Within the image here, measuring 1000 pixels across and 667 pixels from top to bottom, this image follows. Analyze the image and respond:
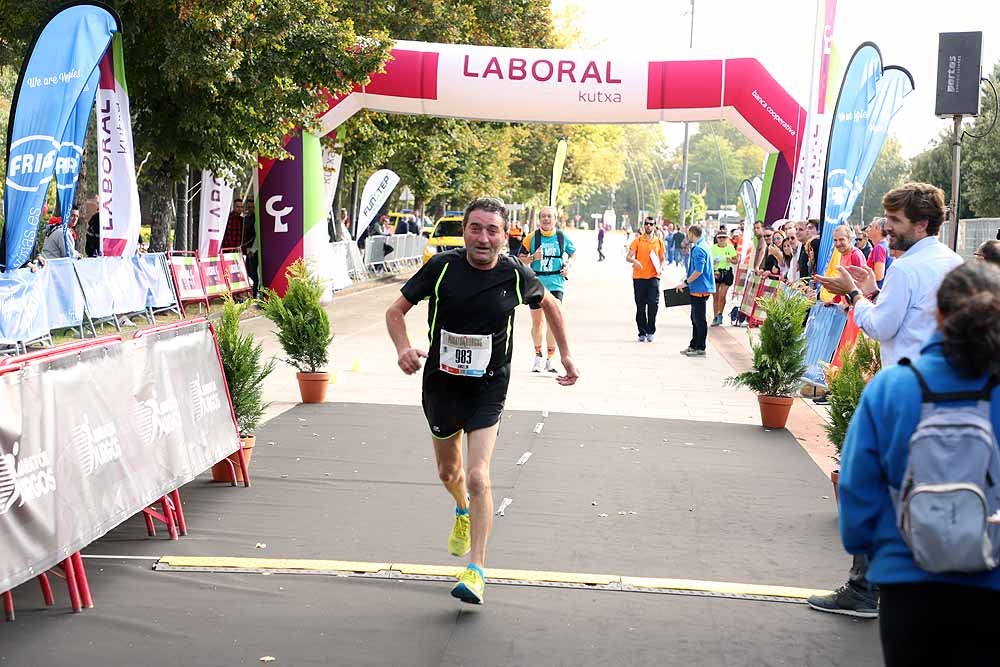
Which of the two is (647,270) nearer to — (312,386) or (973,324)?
(312,386)

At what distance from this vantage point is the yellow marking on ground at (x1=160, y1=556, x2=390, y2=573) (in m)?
6.02

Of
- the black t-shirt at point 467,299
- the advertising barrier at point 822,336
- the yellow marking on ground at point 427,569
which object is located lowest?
the yellow marking on ground at point 427,569

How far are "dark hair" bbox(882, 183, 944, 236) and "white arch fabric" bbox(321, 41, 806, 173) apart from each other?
15.9 metres

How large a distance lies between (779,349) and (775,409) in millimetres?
613

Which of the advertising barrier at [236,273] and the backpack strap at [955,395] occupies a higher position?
the backpack strap at [955,395]

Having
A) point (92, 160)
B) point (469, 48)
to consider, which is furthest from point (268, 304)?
point (92, 160)

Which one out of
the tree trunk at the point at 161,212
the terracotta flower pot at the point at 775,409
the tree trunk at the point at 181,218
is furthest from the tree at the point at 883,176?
the terracotta flower pot at the point at 775,409

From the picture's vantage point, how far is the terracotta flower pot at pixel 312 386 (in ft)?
37.2

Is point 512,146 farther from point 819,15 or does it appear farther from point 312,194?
point 819,15

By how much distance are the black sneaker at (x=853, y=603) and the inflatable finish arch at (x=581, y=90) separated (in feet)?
51.4

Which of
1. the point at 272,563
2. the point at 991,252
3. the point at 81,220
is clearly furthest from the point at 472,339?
the point at 81,220

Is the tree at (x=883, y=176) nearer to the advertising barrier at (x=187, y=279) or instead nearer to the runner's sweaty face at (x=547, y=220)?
the advertising barrier at (x=187, y=279)

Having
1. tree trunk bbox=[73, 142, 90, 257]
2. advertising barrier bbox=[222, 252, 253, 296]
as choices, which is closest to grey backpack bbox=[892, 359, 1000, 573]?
tree trunk bbox=[73, 142, 90, 257]

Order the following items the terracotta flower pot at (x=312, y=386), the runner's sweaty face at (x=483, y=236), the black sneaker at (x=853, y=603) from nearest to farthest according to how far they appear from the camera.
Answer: the black sneaker at (x=853, y=603), the runner's sweaty face at (x=483, y=236), the terracotta flower pot at (x=312, y=386)
